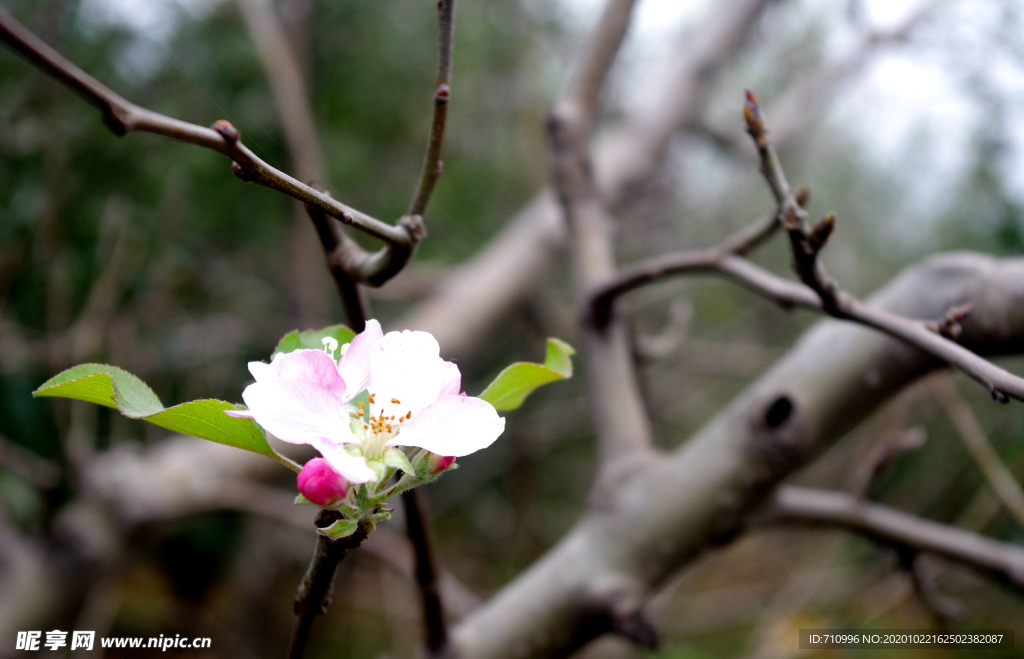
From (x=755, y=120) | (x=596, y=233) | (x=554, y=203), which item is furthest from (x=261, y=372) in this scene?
(x=554, y=203)

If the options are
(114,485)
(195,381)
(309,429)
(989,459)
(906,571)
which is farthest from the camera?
(195,381)

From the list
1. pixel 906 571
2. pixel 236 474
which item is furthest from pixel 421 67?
pixel 906 571

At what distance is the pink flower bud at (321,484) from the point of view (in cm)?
23

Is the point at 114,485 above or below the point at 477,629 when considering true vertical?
above

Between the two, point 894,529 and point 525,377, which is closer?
point 525,377

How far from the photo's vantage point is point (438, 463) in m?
0.26

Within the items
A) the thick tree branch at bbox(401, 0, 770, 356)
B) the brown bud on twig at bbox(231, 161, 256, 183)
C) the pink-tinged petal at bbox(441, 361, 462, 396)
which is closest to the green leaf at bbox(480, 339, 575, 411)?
the pink-tinged petal at bbox(441, 361, 462, 396)

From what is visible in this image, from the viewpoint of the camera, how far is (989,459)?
85 cm

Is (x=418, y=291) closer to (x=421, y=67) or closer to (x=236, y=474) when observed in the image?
(x=236, y=474)

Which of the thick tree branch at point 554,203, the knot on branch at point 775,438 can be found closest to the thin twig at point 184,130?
the knot on branch at point 775,438

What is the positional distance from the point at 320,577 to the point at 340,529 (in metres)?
0.05

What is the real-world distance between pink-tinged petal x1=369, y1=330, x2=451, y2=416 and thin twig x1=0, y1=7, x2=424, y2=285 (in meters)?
0.05

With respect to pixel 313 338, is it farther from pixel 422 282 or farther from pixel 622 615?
pixel 422 282

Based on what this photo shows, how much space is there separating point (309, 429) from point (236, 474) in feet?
3.18
